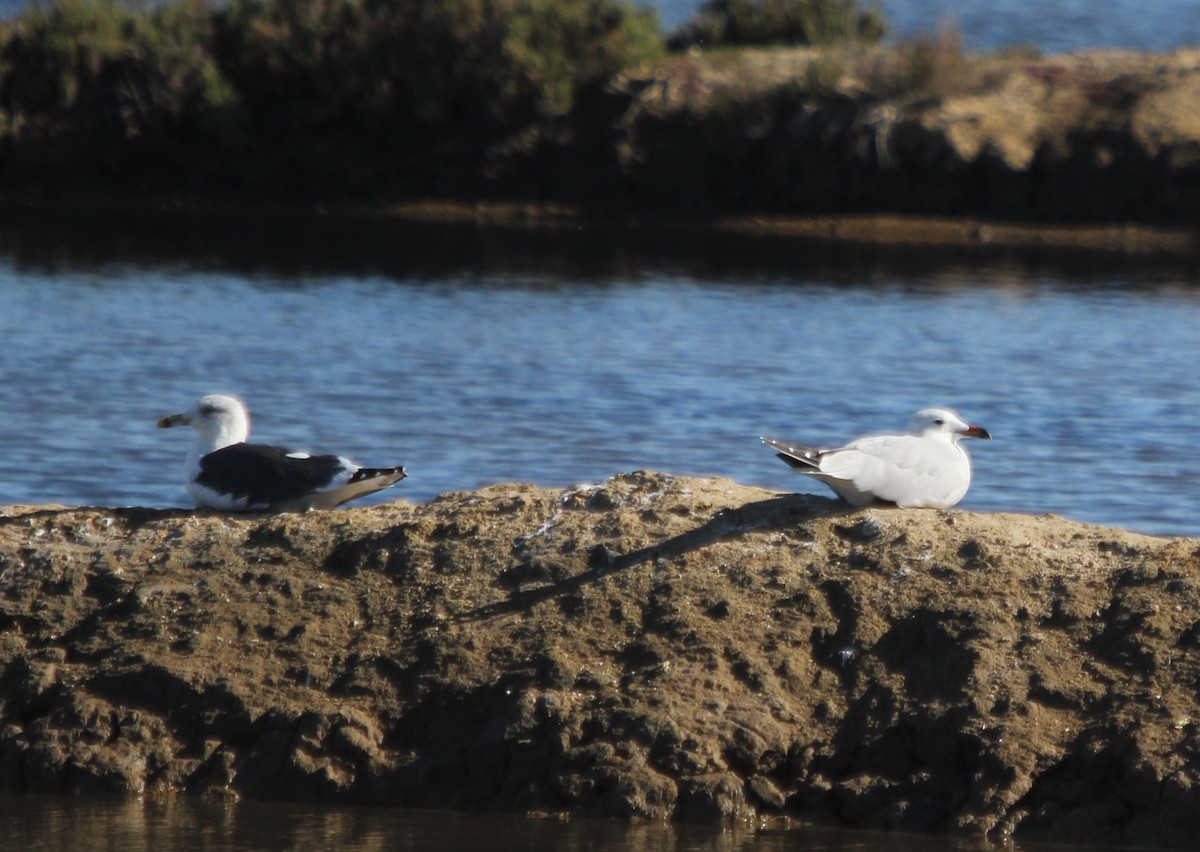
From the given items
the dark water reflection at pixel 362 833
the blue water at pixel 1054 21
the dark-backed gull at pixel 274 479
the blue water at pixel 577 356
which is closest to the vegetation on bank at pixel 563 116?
the blue water at pixel 577 356

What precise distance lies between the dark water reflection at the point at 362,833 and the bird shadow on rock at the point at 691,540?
826 mm

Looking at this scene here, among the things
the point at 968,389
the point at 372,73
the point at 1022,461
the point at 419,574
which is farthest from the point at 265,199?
the point at 419,574

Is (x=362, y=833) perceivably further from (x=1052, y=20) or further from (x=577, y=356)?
(x=1052, y=20)

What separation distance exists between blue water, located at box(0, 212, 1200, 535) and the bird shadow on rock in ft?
12.4

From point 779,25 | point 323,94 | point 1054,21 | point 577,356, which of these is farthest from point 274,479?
point 1054,21

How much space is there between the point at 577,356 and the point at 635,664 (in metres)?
11.1

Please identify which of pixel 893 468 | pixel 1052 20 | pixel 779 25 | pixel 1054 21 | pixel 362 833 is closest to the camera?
pixel 362 833

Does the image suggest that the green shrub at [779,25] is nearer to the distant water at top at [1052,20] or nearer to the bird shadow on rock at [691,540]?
the distant water at top at [1052,20]

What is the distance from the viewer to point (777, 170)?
85.7ft

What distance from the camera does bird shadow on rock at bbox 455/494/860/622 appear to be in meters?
7.33

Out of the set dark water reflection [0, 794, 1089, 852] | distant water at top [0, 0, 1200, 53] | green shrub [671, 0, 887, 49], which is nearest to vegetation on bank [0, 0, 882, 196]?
green shrub [671, 0, 887, 49]

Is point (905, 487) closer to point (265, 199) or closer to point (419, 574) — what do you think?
point (419, 574)

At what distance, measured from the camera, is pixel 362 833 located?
6777 millimetres

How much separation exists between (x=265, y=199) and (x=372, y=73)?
7.37 ft
